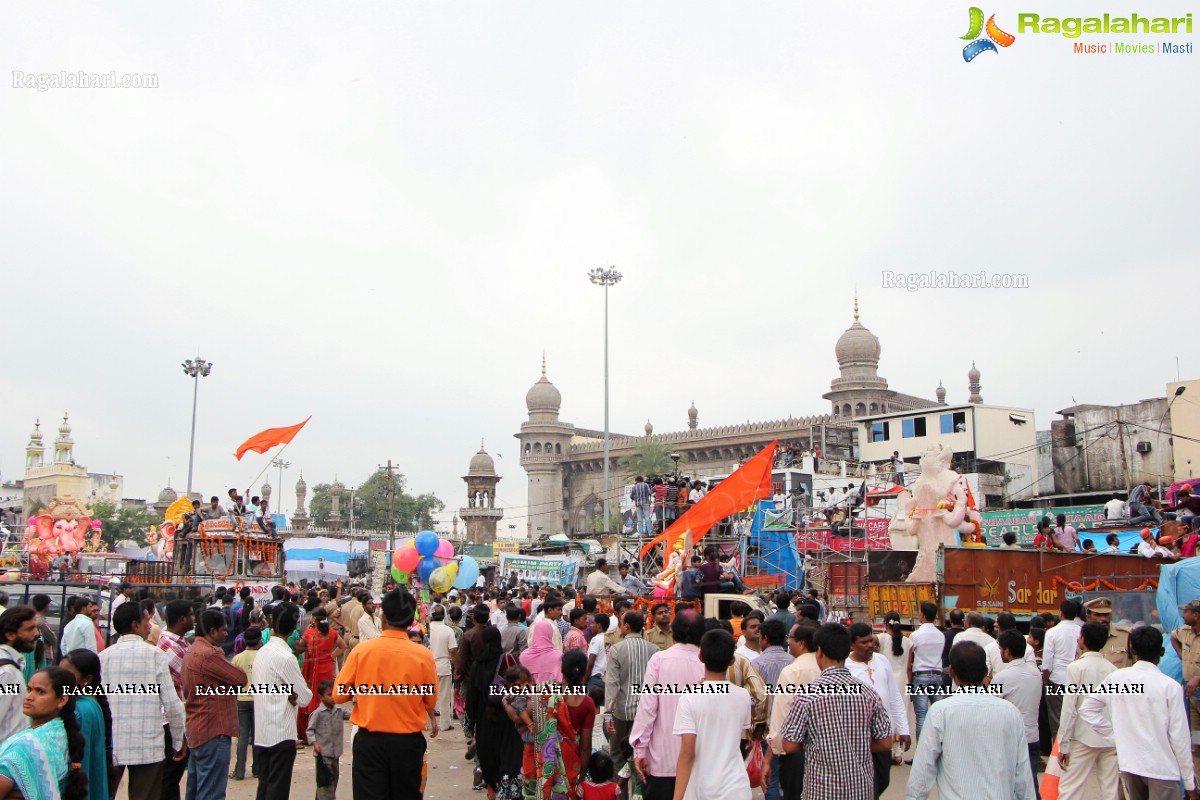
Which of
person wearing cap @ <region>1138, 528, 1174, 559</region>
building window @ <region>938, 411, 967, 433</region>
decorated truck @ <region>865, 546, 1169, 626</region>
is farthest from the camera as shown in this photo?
building window @ <region>938, 411, 967, 433</region>

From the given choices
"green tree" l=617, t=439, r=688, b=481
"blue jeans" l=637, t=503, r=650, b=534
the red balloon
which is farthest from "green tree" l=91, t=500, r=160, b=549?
the red balloon

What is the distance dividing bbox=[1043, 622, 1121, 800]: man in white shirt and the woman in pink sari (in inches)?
144

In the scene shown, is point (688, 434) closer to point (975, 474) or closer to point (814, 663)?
point (975, 474)

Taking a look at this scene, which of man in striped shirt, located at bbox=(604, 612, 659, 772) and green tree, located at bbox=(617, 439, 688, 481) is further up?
green tree, located at bbox=(617, 439, 688, 481)

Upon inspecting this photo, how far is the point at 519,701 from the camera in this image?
23.4 feet

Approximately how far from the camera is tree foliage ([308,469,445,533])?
87125mm

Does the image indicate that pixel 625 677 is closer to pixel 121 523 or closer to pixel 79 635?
pixel 79 635

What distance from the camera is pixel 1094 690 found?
21.1ft

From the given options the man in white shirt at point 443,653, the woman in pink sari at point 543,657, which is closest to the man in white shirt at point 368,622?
the man in white shirt at point 443,653

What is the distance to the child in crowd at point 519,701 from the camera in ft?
22.9

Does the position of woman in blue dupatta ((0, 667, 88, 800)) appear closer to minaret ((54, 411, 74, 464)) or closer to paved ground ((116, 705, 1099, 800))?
paved ground ((116, 705, 1099, 800))

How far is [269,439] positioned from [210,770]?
16026mm

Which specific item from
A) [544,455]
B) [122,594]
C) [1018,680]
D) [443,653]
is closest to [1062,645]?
[1018,680]

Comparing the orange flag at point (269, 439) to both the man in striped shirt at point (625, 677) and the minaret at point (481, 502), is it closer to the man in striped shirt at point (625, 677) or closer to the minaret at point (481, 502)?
the man in striped shirt at point (625, 677)
